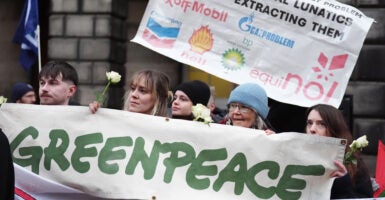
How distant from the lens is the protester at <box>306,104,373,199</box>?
4.00 metres

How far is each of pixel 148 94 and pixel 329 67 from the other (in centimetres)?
196

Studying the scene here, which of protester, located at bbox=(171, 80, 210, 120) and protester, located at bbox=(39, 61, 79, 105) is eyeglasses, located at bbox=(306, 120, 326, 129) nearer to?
protester, located at bbox=(171, 80, 210, 120)

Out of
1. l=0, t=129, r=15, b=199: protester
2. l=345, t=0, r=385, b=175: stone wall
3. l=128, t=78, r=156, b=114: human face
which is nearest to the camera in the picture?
l=0, t=129, r=15, b=199: protester

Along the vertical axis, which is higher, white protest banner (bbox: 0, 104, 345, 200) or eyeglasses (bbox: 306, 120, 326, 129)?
eyeglasses (bbox: 306, 120, 326, 129)

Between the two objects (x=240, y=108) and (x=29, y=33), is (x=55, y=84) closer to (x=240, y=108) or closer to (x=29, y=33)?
(x=240, y=108)

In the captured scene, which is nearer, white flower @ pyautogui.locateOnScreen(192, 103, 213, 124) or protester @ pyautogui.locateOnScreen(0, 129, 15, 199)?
protester @ pyautogui.locateOnScreen(0, 129, 15, 199)

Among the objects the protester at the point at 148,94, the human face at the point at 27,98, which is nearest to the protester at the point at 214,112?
the protester at the point at 148,94

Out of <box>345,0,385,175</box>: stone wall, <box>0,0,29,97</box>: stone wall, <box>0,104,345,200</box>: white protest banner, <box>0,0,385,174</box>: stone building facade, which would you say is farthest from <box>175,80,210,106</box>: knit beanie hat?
<box>0,0,29,97</box>: stone wall

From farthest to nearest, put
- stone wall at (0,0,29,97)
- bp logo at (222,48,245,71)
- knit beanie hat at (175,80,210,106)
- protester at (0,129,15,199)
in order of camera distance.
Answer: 1. stone wall at (0,0,29,97)
2. bp logo at (222,48,245,71)
3. knit beanie hat at (175,80,210,106)
4. protester at (0,129,15,199)

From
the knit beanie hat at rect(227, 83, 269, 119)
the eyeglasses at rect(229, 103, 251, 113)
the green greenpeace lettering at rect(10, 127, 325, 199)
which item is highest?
the knit beanie hat at rect(227, 83, 269, 119)

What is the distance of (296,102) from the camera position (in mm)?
5828

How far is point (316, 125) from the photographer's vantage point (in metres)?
4.53

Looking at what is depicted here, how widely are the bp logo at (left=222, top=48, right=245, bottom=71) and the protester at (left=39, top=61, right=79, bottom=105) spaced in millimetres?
1721

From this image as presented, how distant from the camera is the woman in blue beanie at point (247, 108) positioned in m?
4.41
